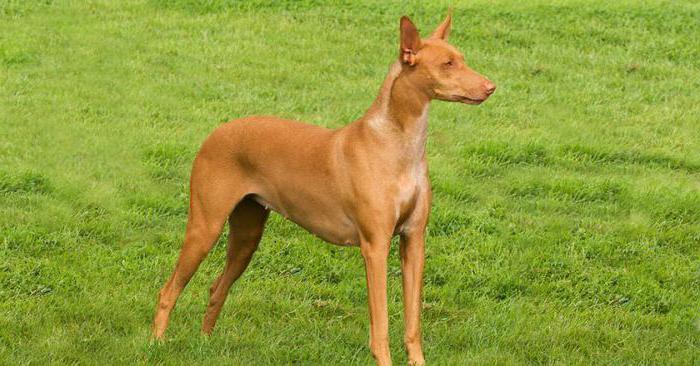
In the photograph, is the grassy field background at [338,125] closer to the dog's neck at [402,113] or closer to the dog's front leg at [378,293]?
the dog's front leg at [378,293]

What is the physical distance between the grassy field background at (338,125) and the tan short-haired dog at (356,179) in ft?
2.49

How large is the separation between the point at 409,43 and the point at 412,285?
150 cm

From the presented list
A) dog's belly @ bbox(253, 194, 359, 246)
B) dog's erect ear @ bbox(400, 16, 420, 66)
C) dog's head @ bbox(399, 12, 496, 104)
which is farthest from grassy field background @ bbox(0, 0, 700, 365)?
dog's erect ear @ bbox(400, 16, 420, 66)

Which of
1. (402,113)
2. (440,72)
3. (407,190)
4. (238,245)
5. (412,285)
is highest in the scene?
(440,72)

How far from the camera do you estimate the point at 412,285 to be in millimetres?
7641

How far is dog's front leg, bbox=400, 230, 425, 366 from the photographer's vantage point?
760cm

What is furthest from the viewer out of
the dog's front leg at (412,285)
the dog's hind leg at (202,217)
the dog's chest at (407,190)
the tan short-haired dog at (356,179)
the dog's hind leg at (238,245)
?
the dog's hind leg at (238,245)

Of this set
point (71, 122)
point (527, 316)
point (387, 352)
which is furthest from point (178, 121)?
point (387, 352)

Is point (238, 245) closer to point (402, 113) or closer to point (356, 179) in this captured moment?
point (356, 179)

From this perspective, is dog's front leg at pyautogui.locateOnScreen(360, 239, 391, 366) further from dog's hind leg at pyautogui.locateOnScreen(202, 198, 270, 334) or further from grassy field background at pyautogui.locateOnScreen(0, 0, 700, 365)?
dog's hind leg at pyautogui.locateOnScreen(202, 198, 270, 334)

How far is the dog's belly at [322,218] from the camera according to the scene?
762 centimetres

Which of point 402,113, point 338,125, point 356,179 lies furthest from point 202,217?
point 338,125

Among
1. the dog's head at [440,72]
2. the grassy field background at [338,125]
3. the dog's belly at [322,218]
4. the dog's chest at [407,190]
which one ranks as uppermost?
the dog's head at [440,72]

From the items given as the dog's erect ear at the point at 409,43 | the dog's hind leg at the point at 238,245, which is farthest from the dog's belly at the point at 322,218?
the dog's erect ear at the point at 409,43
